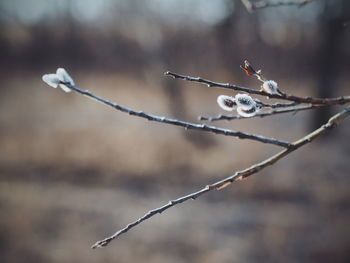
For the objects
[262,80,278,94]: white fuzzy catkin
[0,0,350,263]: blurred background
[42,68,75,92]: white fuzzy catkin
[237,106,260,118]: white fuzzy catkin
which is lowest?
[237,106,260,118]: white fuzzy catkin

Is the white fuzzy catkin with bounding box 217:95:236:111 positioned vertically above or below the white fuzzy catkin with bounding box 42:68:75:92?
below

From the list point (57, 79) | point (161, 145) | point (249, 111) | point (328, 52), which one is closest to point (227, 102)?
point (249, 111)

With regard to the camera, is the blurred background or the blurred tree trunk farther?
the blurred tree trunk

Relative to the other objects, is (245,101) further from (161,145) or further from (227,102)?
(161,145)

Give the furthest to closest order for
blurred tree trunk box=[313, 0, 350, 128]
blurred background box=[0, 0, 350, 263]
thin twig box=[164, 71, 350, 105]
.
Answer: blurred tree trunk box=[313, 0, 350, 128] < blurred background box=[0, 0, 350, 263] < thin twig box=[164, 71, 350, 105]

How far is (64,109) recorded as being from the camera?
945 centimetres

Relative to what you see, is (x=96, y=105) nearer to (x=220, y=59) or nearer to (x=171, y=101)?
(x=171, y=101)

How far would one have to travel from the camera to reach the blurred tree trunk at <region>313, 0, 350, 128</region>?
699cm

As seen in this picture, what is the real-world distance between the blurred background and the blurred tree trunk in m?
0.03

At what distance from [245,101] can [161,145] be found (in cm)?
643

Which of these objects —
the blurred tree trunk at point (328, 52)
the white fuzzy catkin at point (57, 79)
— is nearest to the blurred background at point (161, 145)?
the blurred tree trunk at point (328, 52)

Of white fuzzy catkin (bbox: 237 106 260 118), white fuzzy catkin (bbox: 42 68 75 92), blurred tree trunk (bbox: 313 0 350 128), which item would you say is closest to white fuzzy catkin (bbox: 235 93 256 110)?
white fuzzy catkin (bbox: 237 106 260 118)

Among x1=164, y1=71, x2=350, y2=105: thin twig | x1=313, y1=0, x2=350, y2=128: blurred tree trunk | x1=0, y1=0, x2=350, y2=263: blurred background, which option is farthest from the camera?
x1=313, y1=0, x2=350, y2=128: blurred tree trunk

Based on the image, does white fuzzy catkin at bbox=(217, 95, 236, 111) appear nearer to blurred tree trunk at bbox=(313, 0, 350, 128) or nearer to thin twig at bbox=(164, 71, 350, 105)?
thin twig at bbox=(164, 71, 350, 105)
